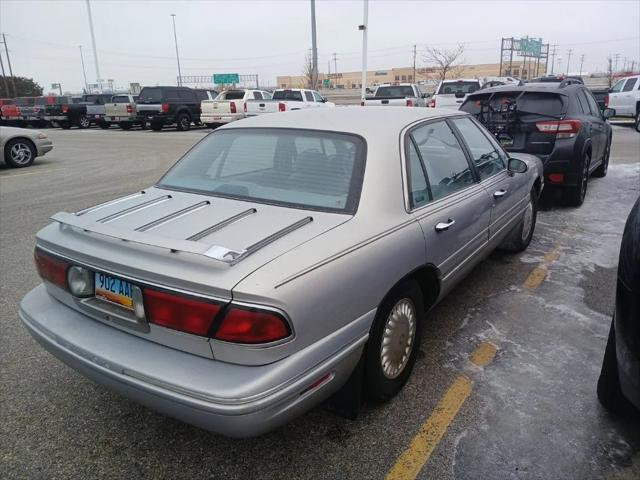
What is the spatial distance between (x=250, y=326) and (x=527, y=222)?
406 cm

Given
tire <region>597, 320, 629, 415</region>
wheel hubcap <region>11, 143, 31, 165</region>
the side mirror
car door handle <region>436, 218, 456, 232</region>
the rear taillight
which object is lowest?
tire <region>597, 320, 629, 415</region>

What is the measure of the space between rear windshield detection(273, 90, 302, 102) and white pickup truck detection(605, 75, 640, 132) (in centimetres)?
1247

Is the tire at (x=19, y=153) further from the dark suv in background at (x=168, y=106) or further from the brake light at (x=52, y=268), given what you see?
the brake light at (x=52, y=268)

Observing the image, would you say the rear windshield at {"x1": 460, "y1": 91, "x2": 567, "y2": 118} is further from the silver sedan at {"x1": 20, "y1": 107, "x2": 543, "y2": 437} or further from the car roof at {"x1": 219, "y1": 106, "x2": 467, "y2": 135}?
the silver sedan at {"x1": 20, "y1": 107, "x2": 543, "y2": 437}

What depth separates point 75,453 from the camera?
2418 mm

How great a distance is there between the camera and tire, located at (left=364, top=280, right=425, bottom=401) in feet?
8.09

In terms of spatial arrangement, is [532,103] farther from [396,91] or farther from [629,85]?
[629,85]

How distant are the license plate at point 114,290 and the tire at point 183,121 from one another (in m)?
22.2

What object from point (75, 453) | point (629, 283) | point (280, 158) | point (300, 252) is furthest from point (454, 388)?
point (75, 453)

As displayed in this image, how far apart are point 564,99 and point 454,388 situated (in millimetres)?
5324

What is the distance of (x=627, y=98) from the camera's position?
1884cm

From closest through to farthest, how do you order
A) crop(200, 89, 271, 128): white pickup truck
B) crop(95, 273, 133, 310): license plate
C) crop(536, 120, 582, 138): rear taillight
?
crop(95, 273, 133, 310): license plate, crop(536, 120, 582, 138): rear taillight, crop(200, 89, 271, 128): white pickup truck

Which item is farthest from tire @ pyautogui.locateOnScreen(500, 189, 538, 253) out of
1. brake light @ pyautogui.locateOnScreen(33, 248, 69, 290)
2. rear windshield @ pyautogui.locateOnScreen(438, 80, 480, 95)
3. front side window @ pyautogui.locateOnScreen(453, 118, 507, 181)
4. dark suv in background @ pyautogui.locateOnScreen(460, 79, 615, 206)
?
rear windshield @ pyautogui.locateOnScreen(438, 80, 480, 95)

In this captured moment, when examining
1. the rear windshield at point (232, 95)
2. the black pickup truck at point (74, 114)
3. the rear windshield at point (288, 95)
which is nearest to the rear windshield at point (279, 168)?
the rear windshield at point (288, 95)
